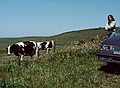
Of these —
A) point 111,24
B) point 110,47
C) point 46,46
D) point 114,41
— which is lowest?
point 46,46

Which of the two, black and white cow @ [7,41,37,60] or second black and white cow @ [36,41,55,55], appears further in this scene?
second black and white cow @ [36,41,55,55]

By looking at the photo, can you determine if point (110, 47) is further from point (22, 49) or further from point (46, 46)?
point (46, 46)

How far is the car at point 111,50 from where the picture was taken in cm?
1573

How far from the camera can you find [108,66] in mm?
17922

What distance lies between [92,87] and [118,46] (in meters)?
2.35

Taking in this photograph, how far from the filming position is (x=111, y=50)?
629 inches

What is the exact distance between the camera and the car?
619 inches

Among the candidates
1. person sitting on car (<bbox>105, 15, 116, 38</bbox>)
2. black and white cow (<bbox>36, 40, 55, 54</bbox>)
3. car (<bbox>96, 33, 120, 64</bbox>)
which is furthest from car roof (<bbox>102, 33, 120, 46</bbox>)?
black and white cow (<bbox>36, 40, 55, 54</bbox>)

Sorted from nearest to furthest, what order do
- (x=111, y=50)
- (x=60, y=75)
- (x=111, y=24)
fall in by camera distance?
(x=111, y=50) → (x=60, y=75) → (x=111, y=24)

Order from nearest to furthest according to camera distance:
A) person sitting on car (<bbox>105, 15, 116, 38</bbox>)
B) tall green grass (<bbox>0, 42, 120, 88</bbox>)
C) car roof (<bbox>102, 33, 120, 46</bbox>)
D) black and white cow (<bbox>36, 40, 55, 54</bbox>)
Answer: tall green grass (<bbox>0, 42, 120, 88</bbox>) → car roof (<bbox>102, 33, 120, 46</bbox>) → person sitting on car (<bbox>105, 15, 116, 38</bbox>) → black and white cow (<bbox>36, 40, 55, 54</bbox>)

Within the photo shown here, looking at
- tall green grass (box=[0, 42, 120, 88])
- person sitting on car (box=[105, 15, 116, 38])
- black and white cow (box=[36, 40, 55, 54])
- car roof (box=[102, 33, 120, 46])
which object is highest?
person sitting on car (box=[105, 15, 116, 38])

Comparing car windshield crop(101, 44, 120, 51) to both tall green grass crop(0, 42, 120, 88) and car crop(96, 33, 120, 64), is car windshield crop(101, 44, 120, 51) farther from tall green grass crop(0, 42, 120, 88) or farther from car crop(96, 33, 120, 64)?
tall green grass crop(0, 42, 120, 88)

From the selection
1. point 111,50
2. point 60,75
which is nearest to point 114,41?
point 111,50

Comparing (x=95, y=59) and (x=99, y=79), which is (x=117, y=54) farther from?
(x=95, y=59)
